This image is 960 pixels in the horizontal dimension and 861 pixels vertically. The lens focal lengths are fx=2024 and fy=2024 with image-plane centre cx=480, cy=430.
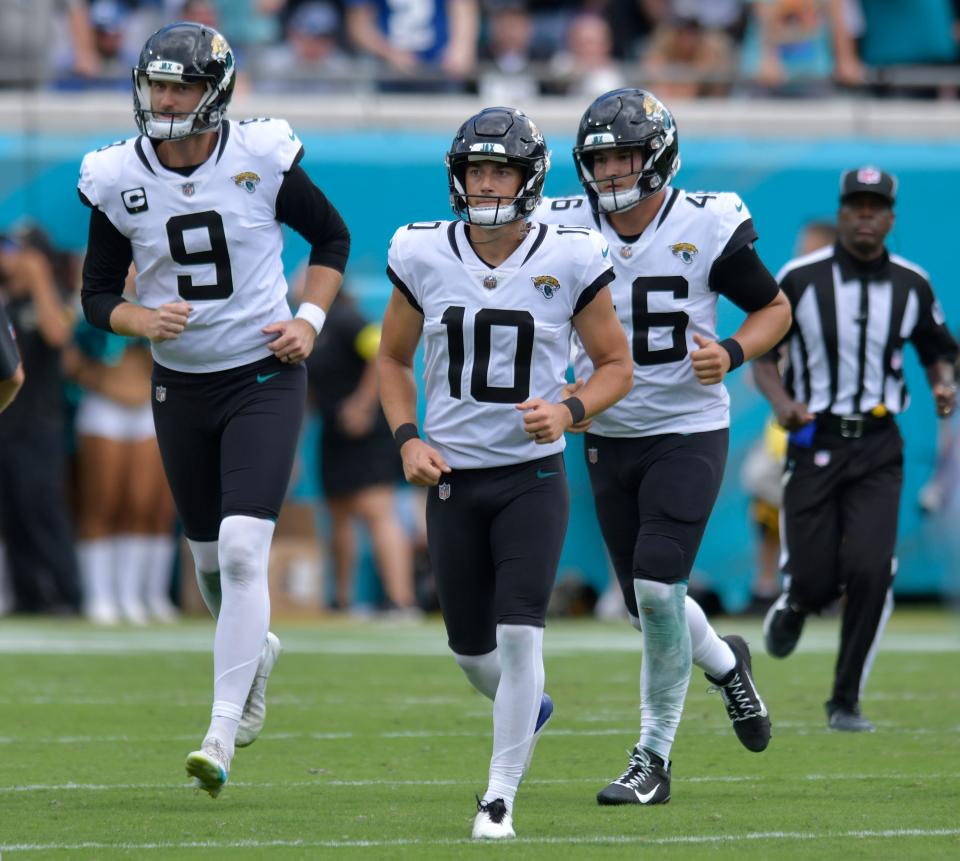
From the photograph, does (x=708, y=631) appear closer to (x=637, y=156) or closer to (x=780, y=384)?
(x=637, y=156)

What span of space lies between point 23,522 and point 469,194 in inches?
314

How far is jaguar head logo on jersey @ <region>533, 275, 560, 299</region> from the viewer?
17.5 feet

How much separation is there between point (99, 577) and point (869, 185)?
6505 millimetres

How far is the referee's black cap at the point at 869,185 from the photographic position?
7.82m

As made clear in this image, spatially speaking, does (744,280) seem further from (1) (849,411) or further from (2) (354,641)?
(2) (354,641)

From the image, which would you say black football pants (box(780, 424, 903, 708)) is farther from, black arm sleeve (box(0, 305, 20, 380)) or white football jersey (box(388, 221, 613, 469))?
black arm sleeve (box(0, 305, 20, 380))

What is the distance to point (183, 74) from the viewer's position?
582 centimetres

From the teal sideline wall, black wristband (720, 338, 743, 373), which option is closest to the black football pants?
black wristband (720, 338, 743, 373)

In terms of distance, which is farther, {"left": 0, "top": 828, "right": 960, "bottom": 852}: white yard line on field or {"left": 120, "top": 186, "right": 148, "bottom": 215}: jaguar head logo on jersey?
{"left": 120, "top": 186, "right": 148, "bottom": 215}: jaguar head logo on jersey

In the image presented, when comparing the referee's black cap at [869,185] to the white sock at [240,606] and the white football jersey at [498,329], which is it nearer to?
the white football jersey at [498,329]

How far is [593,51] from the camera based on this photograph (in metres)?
14.5

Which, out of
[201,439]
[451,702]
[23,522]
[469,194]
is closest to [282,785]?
[201,439]

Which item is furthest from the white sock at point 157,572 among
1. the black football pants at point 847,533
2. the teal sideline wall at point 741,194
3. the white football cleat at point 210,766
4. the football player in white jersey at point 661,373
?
the white football cleat at point 210,766

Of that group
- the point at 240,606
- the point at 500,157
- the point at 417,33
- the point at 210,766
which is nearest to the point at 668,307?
the point at 500,157
